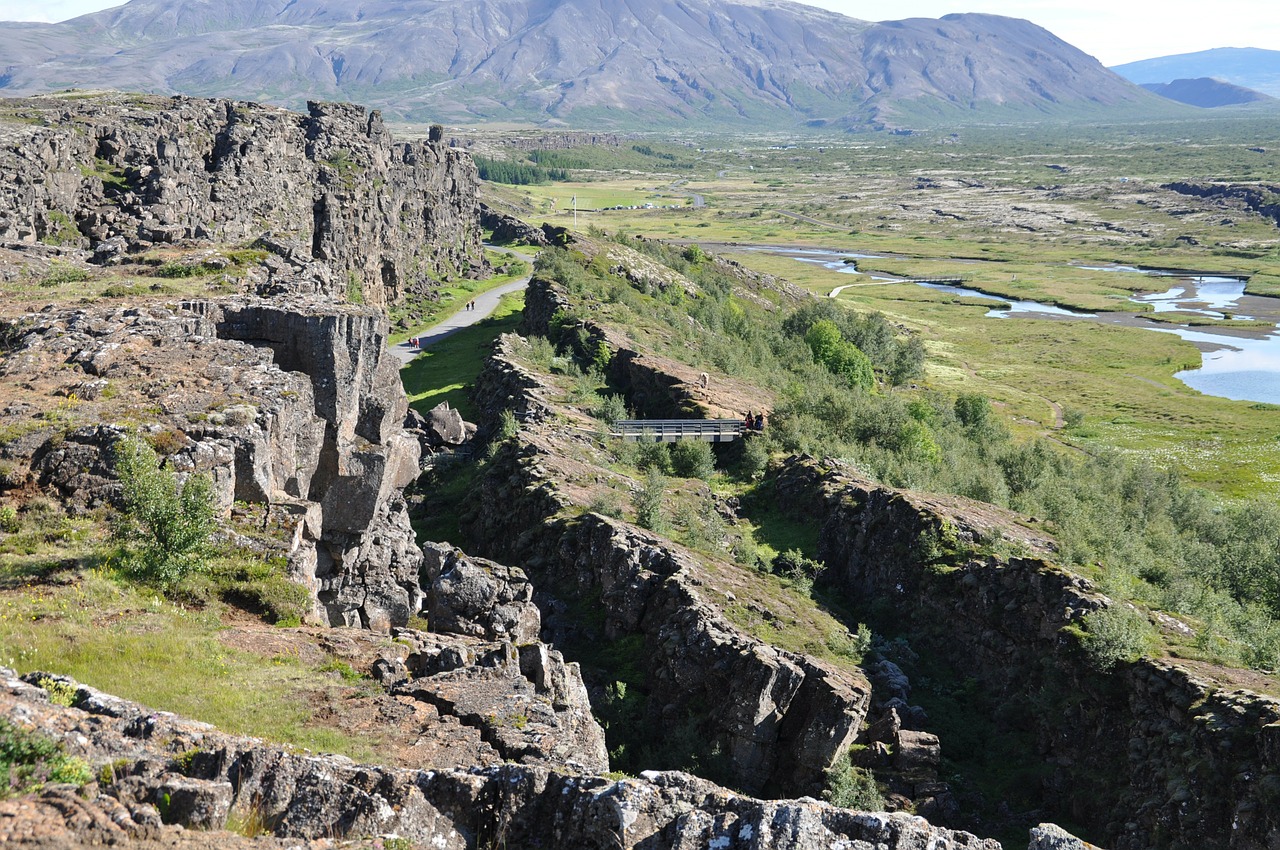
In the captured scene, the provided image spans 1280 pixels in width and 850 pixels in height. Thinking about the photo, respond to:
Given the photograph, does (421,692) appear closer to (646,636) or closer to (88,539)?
(88,539)

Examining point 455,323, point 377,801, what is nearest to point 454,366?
point 455,323

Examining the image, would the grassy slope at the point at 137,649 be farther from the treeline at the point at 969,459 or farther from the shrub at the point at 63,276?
the treeline at the point at 969,459

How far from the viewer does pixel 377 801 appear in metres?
15.7

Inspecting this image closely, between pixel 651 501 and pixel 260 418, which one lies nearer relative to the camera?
pixel 260 418

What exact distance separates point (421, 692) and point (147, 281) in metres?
28.2

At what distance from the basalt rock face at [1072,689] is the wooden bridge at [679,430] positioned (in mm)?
13454

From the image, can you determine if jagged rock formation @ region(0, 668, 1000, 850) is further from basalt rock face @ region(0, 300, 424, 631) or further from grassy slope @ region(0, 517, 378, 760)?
basalt rock face @ region(0, 300, 424, 631)

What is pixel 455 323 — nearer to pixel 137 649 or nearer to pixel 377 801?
pixel 137 649

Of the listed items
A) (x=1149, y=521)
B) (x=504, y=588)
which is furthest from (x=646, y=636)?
(x=1149, y=521)

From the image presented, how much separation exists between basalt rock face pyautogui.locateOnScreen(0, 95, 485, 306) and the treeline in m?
20.7

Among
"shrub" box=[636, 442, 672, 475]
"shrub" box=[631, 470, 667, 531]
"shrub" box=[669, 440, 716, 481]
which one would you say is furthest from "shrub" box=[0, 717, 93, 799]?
"shrub" box=[669, 440, 716, 481]

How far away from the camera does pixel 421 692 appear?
22172 mm

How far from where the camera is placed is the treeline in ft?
144

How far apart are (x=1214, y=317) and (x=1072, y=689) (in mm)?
147098
